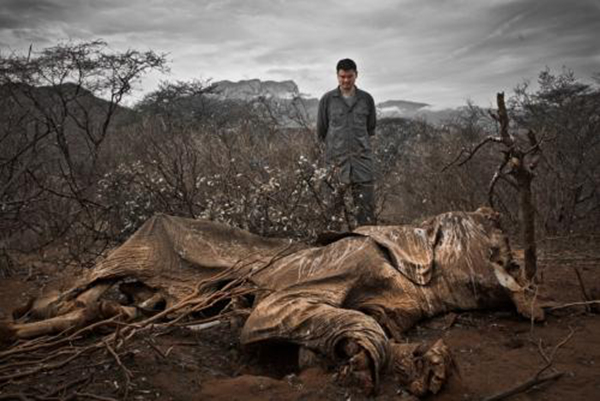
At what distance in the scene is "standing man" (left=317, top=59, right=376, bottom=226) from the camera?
616cm

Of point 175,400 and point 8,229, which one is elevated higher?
point 8,229

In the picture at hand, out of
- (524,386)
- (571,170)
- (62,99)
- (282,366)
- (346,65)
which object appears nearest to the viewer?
(524,386)

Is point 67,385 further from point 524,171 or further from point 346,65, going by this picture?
point 346,65

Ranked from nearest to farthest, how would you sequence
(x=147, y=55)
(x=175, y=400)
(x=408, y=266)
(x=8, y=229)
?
(x=175, y=400)
(x=408, y=266)
(x=8, y=229)
(x=147, y=55)

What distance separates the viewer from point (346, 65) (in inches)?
241

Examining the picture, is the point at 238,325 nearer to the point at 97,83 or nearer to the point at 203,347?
the point at 203,347

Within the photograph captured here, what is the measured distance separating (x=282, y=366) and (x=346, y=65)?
3875 millimetres

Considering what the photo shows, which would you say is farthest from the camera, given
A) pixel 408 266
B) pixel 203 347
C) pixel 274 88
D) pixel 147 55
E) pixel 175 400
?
pixel 274 88

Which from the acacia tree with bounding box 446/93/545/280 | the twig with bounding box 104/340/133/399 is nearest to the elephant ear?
the acacia tree with bounding box 446/93/545/280

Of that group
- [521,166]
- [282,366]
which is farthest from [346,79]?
[282,366]

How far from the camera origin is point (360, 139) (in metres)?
6.32

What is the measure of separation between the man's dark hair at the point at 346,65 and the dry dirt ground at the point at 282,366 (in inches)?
130

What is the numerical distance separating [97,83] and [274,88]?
1053 inches

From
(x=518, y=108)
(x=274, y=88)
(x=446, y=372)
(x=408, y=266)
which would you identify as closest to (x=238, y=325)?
(x=408, y=266)
